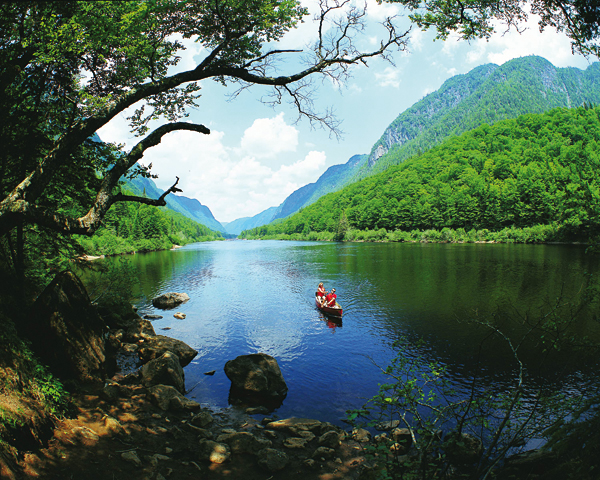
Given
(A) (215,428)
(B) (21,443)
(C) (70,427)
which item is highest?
(B) (21,443)

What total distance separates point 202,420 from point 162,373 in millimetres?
3078

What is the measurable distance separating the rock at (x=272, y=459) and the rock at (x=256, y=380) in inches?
161

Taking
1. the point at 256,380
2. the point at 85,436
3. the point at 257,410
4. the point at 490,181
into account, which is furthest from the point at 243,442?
the point at 490,181

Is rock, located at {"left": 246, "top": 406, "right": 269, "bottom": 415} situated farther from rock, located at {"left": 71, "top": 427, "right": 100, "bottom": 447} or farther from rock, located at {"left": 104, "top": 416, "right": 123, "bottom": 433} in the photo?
rock, located at {"left": 71, "top": 427, "right": 100, "bottom": 447}

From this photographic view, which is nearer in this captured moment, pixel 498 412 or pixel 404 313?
pixel 498 412

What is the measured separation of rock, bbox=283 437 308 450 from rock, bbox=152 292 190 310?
2091cm

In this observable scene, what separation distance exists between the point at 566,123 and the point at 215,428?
544ft

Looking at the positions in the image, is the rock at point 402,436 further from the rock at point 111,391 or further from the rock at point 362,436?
the rock at point 111,391

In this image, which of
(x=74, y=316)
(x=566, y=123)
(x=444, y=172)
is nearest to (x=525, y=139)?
(x=566, y=123)

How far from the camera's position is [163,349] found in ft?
45.5

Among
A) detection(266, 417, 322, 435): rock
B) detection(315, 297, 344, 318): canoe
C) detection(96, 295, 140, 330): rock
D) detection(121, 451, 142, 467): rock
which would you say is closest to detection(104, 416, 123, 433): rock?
detection(121, 451, 142, 467): rock

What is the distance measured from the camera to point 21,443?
4.61m

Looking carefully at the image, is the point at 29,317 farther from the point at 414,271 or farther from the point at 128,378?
the point at 414,271

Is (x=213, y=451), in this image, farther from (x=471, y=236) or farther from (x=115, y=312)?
(x=471, y=236)
